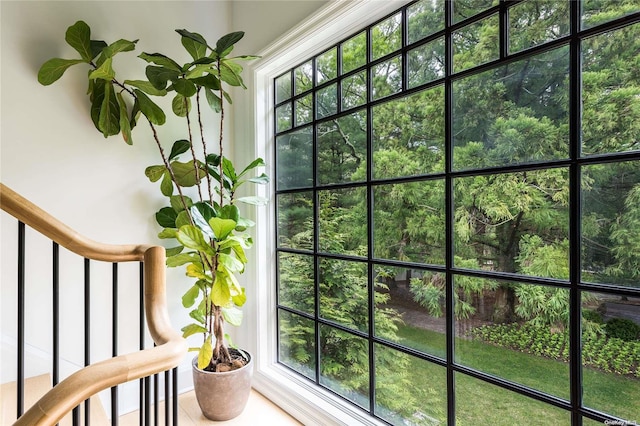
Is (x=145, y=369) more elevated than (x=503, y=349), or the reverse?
(x=145, y=369)

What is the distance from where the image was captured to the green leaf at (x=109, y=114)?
1741mm

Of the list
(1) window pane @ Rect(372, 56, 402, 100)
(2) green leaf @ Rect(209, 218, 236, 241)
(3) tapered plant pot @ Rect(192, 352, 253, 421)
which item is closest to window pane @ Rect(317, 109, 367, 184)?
(1) window pane @ Rect(372, 56, 402, 100)

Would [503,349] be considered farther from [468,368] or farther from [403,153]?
[403,153]

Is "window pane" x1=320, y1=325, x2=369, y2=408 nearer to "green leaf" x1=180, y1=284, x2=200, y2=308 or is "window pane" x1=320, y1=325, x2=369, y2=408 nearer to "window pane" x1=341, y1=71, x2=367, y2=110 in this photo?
"green leaf" x1=180, y1=284, x2=200, y2=308

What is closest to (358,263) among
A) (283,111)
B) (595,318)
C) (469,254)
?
(469,254)

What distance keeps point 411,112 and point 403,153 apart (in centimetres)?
18

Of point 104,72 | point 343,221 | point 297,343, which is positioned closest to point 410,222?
point 343,221

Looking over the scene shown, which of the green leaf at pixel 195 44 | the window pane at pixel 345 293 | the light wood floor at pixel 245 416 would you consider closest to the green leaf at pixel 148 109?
the green leaf at pixel 195 44

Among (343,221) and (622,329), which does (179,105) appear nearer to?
(343,221)

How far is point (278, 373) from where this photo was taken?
2156mm

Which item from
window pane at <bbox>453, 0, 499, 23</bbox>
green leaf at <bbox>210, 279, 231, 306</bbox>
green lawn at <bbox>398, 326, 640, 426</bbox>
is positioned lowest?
green lawn at <bbox>398, 326, 640, 426</bbox>

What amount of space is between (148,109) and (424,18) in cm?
142

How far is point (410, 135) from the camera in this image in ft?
4.86

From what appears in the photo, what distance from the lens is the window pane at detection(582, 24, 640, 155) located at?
3.11 feet
